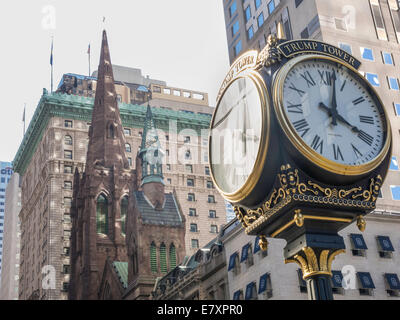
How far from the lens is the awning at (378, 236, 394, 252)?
179ft

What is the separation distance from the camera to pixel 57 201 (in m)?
119

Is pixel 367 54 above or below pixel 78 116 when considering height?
below

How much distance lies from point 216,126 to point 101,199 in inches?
3116

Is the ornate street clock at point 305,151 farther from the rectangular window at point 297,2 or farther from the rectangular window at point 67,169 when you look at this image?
the rectangular window at point 67,169

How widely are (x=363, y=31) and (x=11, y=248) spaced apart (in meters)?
139

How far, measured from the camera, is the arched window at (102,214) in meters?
88.9

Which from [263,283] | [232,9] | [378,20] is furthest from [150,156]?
[263,283]

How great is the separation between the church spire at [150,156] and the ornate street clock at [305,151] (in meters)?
73.3

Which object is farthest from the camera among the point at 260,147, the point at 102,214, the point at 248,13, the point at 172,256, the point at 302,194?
Result: the point at 102,214

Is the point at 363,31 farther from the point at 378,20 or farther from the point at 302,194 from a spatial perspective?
the point at 302,194

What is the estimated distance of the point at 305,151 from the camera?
9703 mm

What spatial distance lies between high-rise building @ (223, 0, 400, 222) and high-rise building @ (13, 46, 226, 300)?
160 feet

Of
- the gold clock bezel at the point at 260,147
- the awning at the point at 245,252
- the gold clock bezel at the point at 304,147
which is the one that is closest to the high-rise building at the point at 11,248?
the awning at the point at 245,252
